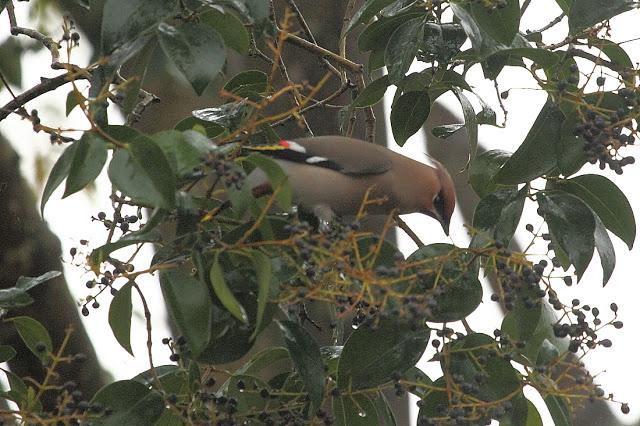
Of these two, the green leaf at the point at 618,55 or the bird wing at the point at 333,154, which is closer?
the green leaf at the point at 618,55

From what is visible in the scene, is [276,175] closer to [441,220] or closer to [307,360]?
[307,360]

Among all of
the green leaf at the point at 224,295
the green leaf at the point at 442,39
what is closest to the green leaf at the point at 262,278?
the green leaf at the point at 224,295

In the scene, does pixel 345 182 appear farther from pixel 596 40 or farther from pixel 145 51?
pixel 145 51

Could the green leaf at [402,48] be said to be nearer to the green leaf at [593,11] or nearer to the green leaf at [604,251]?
the green leaf at [593,11]

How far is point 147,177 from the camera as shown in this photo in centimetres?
159

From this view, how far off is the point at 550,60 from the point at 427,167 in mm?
819

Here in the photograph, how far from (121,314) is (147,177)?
0.36 meters

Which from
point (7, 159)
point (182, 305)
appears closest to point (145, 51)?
point (182, 305)

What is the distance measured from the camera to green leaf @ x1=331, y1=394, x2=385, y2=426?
2.08 m

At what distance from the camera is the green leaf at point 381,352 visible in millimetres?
1950

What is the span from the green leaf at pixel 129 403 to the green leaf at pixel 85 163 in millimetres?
467

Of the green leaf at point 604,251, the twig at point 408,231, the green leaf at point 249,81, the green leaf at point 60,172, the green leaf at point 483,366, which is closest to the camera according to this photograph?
the green leaf at point 60,172

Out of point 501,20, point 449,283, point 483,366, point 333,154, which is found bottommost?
point 483,366

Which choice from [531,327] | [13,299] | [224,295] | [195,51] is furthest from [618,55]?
[13,299]
